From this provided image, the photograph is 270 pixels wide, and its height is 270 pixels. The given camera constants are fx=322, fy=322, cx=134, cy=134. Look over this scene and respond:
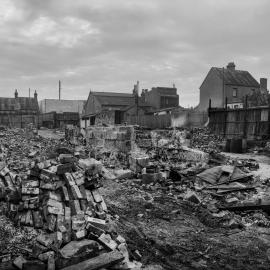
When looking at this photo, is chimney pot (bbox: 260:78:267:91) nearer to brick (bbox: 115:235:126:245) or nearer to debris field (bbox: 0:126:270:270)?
debris field (bbox: 0:126:270:270)

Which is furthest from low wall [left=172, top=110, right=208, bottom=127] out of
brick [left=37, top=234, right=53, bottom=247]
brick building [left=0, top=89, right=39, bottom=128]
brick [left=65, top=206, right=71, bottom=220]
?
brick [left=37, top=234, right=53, bottom=247]

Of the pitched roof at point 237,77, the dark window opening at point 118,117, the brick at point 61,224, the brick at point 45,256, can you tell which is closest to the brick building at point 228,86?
the pitched roof at point 237,77

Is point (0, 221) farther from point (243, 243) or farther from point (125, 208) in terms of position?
point (243, 243)

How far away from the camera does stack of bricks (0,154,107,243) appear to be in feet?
19.1

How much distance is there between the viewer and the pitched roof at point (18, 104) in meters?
47.1

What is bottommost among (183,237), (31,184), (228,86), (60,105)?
(183,237)

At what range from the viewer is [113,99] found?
48.4 metres

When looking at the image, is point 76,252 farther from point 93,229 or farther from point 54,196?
point 54,196

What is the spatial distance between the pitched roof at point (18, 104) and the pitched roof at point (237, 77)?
27098 mm

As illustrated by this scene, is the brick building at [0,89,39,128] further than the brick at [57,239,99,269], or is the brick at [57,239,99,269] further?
the brick building at [0,89,39,128]

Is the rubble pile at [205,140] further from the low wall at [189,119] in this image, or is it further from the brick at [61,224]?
the brick at [61,224]

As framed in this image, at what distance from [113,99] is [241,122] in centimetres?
2778

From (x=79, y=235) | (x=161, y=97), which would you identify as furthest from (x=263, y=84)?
(x=79, y=235)

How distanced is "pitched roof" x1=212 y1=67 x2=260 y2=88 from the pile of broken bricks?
118ft
